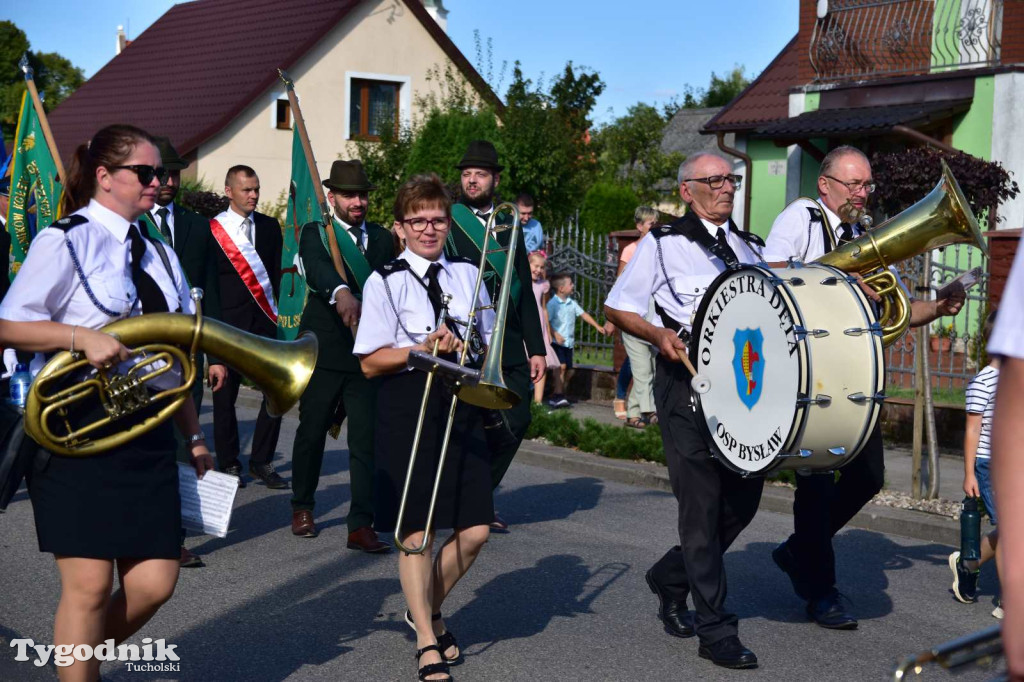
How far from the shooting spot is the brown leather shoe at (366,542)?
706 centimetres

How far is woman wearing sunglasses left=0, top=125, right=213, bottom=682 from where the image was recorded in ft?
12.5

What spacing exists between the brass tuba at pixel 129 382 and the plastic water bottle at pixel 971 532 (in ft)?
11.9

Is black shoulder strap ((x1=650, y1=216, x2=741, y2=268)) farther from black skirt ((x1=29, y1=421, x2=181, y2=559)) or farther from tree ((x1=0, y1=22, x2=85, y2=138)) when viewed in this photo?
tree ((x1=0, y1=22, x2=85, y2=138))

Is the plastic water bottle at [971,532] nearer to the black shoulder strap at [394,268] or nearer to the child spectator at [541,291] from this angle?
the black shoulder strap at [394,268]

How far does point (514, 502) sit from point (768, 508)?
1645 millimetres

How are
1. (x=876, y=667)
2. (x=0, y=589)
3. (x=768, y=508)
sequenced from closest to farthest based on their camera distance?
1. (x=876, y=667)
2. (x=0, y=589)
3. (x=768, y=508)

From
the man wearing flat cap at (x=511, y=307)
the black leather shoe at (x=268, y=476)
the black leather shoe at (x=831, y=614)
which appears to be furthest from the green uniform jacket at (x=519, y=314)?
the black leather shoe at (x=268, y=476)

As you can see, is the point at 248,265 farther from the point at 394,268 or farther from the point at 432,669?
the point at 432,669

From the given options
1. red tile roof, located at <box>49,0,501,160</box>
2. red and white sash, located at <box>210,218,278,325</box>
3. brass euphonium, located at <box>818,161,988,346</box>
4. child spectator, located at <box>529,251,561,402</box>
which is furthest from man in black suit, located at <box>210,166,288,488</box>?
red tile roof, located at <box>49,0,501,160</box>

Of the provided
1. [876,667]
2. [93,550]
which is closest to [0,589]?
[93,550]

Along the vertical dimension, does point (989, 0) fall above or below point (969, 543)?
above

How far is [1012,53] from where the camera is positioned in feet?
56.1

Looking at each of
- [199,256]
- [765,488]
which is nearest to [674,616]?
[765,488]

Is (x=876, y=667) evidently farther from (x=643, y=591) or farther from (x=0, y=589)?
(x=0, y=589)
